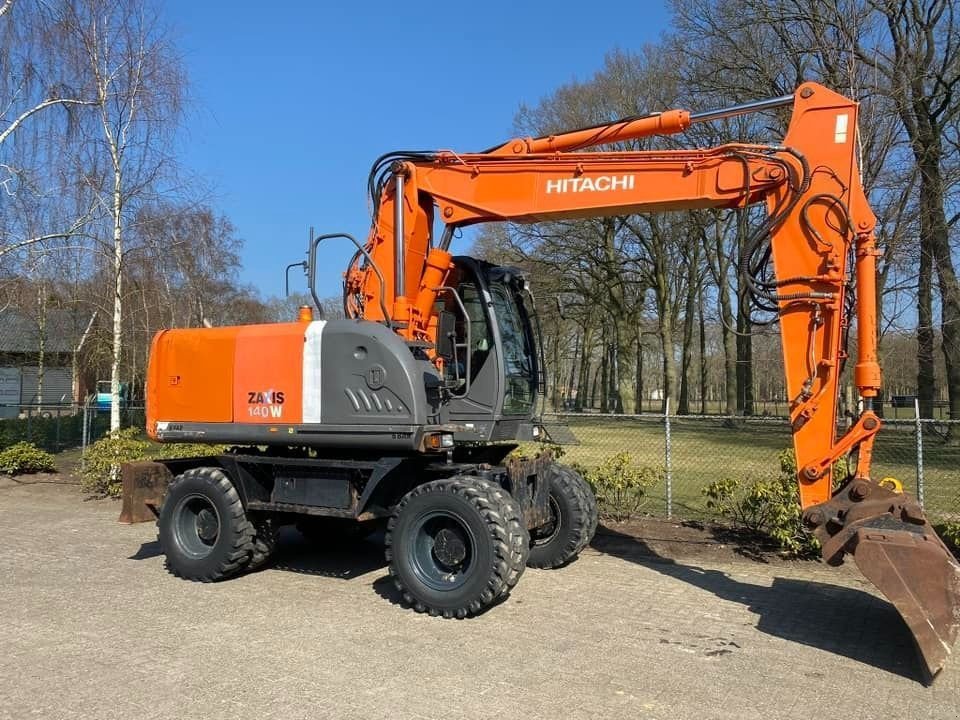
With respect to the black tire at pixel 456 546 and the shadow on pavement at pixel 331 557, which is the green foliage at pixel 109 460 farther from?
the black tire at pixel 456 546

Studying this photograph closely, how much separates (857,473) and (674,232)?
26228 millimetres

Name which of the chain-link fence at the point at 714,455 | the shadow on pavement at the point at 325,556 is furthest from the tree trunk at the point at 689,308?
the shadow on pavement at the point at 325,556

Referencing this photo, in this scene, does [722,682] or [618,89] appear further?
[618,89]

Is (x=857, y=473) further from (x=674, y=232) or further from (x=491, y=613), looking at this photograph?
(x=674, y=232)

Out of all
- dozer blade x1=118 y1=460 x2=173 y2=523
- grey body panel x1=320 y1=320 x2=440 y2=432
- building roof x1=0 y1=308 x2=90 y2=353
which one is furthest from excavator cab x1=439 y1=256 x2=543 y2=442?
building roof x1=0 y1=308 x2=90 y2=353

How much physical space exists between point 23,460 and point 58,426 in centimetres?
426

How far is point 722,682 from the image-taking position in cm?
448

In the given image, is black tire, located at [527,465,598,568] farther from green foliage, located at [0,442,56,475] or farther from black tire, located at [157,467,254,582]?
green foliage, located at [0,442,56,475]

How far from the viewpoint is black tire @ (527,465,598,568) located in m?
7.11

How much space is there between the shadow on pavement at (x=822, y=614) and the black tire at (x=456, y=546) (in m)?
1.96

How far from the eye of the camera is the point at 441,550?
5906 millimetres

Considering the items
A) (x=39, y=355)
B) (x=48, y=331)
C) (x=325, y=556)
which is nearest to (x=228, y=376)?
(x=325, y=556)

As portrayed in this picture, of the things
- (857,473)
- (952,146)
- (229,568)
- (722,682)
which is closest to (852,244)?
(857,473)

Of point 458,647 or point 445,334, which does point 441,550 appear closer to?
point 458,647
